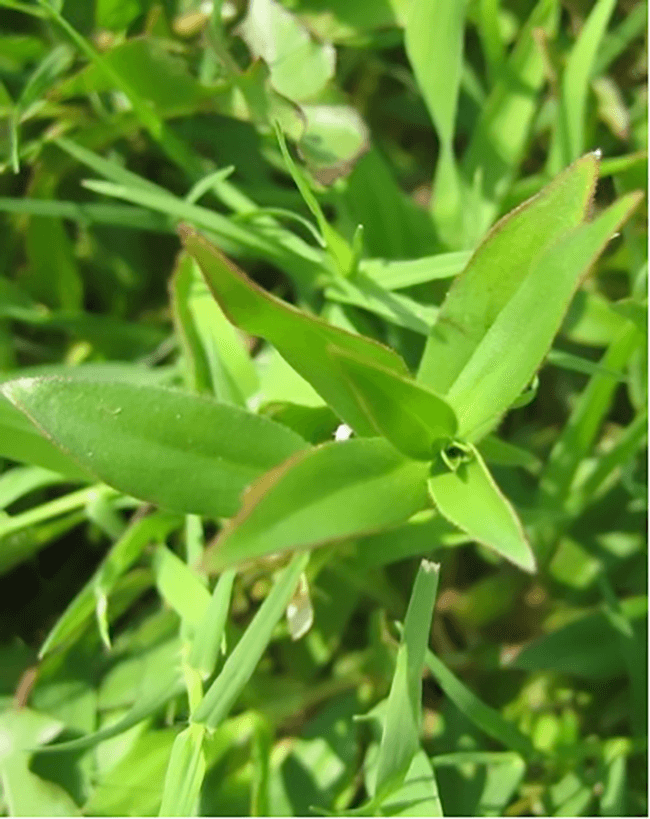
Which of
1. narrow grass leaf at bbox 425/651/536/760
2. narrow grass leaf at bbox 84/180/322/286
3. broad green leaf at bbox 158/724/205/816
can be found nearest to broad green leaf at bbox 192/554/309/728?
broad green leaf at bbox 158/724/205/816

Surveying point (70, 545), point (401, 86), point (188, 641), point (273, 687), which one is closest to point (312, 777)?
point (273, 687)

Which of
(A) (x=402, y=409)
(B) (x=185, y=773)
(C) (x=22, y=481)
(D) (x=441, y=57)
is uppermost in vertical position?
(D) (x=441, y=57)

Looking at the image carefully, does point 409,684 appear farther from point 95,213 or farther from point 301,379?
point 95,213

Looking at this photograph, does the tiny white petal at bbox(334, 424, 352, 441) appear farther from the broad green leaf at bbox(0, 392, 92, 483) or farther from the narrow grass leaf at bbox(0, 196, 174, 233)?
the narrow grass leaf at bbox(0, 196, 174, 233)

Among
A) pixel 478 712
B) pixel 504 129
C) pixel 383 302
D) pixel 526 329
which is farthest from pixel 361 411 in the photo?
pixel 504 129

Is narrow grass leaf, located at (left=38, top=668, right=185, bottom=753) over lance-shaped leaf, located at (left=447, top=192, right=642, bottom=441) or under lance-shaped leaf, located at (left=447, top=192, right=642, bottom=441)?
under

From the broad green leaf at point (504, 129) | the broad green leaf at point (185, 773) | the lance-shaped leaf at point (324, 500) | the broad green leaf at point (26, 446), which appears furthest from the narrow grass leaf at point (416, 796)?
the broad green leaf at point (504, 129)
